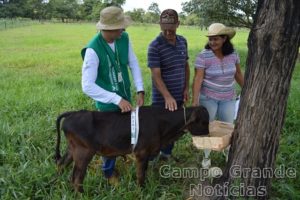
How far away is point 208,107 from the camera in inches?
172

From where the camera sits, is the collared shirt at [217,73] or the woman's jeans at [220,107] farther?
the woman's jeans at [220,107]

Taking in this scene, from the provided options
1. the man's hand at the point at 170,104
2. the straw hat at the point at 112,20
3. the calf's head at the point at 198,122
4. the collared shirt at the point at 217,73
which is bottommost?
the calf's head at the point at 198,122

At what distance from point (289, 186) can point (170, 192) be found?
3.94ft

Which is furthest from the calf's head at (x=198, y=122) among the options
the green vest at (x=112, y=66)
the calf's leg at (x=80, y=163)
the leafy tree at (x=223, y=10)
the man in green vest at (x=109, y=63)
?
the leafy tree at (x=223, y=10)

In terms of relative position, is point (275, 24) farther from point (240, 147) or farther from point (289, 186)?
point (289, 186)

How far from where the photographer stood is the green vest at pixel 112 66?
3674 mm

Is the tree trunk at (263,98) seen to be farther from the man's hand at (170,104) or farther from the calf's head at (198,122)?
the man's hand at (170,104)

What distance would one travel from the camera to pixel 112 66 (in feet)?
12.5

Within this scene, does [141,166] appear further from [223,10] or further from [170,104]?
[223,10]

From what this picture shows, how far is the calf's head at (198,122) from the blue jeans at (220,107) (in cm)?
50

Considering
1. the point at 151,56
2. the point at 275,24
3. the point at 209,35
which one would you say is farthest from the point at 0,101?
the point at 275,24

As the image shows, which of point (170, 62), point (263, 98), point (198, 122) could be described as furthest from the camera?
point (170, 62)

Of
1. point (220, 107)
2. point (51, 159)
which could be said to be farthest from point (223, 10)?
point (51, 159)

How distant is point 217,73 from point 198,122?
0.67 m
